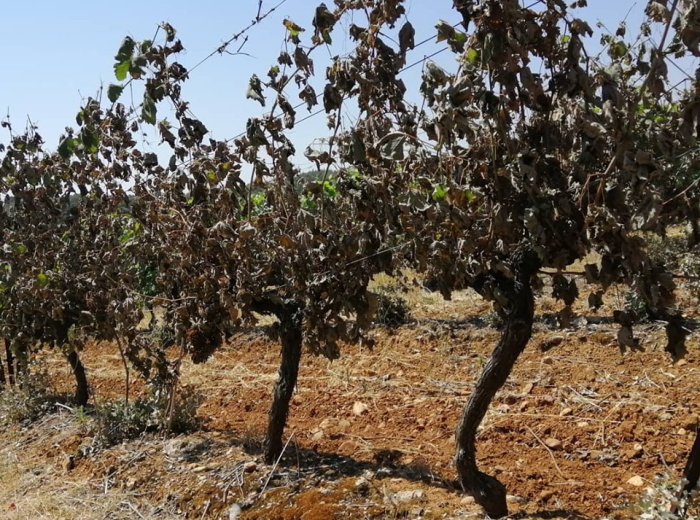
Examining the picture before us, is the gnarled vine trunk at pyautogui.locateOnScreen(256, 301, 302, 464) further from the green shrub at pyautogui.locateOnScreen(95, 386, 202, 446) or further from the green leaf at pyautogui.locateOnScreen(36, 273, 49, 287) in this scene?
the green leaf at pyautogui.locateOnScreen(36, 273, 49, 287)

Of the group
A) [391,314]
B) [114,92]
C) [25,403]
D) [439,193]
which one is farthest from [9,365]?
[439,193]

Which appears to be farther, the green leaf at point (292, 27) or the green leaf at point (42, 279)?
the green leaf at point (42, 279)

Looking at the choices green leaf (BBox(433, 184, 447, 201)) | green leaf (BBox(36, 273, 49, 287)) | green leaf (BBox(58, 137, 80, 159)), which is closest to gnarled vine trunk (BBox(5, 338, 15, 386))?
green leaf (BBox(36, 273, 49, 287))

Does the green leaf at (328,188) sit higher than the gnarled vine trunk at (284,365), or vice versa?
the green leaf at (328,188)

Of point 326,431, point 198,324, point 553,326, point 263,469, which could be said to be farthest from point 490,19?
point 553,326

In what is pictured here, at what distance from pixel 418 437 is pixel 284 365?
105cm

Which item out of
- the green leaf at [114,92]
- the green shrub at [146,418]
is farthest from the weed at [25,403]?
the green leaf at [114,92]

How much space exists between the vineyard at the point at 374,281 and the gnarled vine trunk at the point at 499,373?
0.03 ft

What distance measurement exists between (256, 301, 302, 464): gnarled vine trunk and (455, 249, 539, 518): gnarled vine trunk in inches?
48.1

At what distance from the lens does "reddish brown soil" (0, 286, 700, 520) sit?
366 centimetres

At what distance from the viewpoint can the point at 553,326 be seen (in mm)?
6598

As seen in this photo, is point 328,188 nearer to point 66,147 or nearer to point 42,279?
point 66,147

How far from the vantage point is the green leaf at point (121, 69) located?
3309 millimetres

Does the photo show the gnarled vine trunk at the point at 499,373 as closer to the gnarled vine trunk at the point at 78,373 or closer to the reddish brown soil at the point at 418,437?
the reddish brown soil at the point at 418,437
